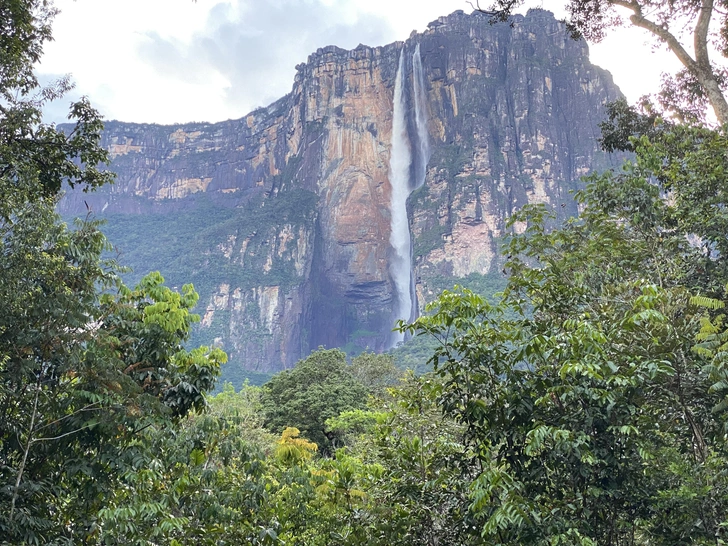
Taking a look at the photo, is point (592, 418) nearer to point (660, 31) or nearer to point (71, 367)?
point (71, 367)

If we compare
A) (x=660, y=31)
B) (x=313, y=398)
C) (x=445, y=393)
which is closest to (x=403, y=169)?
(x=313, y=398)

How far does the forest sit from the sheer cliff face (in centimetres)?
7044

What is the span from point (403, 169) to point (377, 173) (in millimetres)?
4328

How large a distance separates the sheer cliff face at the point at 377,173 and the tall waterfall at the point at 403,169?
874mm

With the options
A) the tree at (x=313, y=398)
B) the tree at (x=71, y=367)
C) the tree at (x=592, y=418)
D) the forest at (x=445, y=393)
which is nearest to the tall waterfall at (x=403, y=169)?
the tree at (x=313, y=398)

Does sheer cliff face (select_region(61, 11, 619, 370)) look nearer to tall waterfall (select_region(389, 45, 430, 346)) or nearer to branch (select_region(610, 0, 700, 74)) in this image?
tall waterfall (select_region(389, 45, 430, 346))

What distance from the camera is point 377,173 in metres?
88.1

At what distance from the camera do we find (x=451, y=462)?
4.45 m

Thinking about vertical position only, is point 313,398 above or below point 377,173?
below

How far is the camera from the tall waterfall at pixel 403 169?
86062mm

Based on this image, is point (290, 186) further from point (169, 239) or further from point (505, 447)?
point (505, 447)

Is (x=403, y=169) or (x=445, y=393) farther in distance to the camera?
(x=403, y=169)

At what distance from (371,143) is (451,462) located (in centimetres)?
8819

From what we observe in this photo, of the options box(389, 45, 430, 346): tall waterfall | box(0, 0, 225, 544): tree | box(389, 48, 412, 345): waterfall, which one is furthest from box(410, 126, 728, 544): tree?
box(389, 45, 430, 346): tall waterfall
